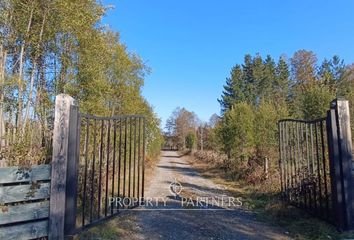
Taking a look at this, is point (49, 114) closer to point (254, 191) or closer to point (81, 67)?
point (81, 67)

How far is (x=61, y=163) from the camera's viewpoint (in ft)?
11.3

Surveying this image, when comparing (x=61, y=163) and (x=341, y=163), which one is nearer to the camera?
(x=61, y=163)

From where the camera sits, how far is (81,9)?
6.17 m

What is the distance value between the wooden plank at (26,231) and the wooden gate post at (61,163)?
0.28 feet

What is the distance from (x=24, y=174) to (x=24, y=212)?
429 millimetres

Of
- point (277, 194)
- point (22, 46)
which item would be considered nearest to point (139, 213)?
point (277, 194)

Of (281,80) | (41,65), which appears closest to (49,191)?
(41,65)

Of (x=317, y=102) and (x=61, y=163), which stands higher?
(x=317, y=102)

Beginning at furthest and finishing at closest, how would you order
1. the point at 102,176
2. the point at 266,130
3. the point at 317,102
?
the point at 317,102 < the point at 266,130 < the point at 102,176

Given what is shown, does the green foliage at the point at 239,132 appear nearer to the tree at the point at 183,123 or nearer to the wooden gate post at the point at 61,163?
the wooden gate post at the point at 61,163

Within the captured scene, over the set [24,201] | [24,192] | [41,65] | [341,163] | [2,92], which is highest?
[41,65]

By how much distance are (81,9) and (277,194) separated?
6.54 m

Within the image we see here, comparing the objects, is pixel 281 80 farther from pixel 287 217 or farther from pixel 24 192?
pixel 24 192

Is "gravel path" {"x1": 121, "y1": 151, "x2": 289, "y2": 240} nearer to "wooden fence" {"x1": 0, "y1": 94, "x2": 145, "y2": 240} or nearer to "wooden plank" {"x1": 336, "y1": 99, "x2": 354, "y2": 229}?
"wooden plank" {"x1": 336, "y1": 99, "x2": 354, "y2": 229}
